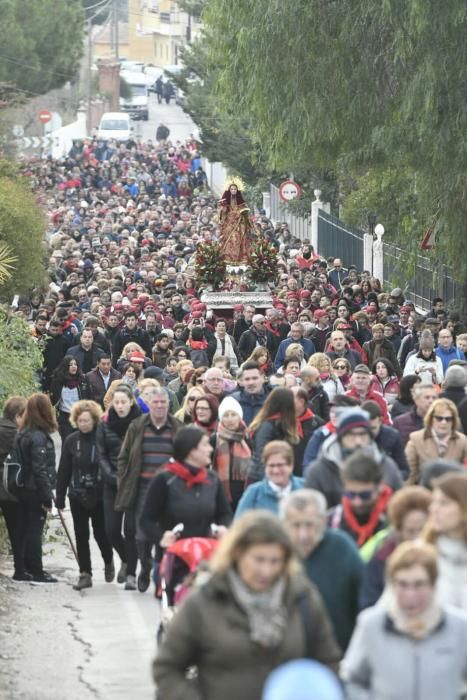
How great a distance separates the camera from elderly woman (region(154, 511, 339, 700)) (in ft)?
19.7

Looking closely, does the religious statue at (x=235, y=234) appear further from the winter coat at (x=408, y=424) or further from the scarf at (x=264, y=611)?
the scarf at (x=264, y=611)

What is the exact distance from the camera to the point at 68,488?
13695 millimetres

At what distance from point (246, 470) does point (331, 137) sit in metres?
12.1

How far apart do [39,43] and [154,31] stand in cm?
8581

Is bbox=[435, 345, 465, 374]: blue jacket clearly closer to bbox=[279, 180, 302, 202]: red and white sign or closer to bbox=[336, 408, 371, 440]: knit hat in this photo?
bbox=[336, 408, 371, 440]: knit hat

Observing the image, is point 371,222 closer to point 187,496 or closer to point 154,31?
point 187,496

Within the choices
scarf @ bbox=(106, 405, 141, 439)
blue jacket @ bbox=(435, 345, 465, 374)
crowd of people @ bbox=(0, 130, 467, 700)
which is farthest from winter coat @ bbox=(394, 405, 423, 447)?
blue jacket @ bbox=(435, 345, 465, 374)

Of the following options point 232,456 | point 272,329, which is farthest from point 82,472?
point 272,329

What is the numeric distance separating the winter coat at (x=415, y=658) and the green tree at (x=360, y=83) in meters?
15.7

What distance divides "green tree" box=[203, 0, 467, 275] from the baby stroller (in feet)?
41.5

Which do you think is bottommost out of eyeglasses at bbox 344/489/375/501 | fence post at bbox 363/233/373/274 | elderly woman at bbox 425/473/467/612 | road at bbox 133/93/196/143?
elderly woman at bbox 425/473/467/612

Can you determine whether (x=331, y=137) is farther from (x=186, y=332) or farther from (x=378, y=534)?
(x=378, y=534)

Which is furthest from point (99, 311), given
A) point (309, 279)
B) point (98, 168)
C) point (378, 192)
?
point (98, 168)

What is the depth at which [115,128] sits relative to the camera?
99.4 metres
